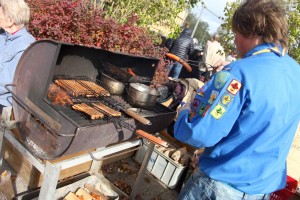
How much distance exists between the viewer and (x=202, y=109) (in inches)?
65.4

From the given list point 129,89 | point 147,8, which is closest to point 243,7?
point 129,89

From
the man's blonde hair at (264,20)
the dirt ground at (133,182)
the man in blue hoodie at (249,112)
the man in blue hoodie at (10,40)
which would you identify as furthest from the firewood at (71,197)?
the man's blonde hair at (264,20)

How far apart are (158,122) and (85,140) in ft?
3.18

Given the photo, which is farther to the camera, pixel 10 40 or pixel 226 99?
pixel 10 40

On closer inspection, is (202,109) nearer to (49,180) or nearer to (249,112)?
(249,112)

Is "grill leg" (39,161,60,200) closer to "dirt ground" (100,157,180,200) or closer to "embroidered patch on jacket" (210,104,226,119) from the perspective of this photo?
"embroidered patch on jacket" (210,104,226,119)

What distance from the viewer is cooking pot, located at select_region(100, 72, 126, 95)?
2.90 m

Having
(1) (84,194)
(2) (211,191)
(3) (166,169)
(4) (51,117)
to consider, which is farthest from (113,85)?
(3) (166,169)

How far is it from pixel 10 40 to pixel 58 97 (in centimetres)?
102

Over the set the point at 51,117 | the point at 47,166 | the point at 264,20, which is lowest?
the point at 47,166

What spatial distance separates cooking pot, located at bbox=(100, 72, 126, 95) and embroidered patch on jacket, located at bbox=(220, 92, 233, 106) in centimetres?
154

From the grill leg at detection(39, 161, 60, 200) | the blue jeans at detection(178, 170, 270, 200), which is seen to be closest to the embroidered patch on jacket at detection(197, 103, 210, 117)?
the blue jeans at detection(178, 170, 270, 200)

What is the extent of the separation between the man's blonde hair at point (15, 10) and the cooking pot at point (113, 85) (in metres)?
1.02

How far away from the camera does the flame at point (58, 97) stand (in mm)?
2242
